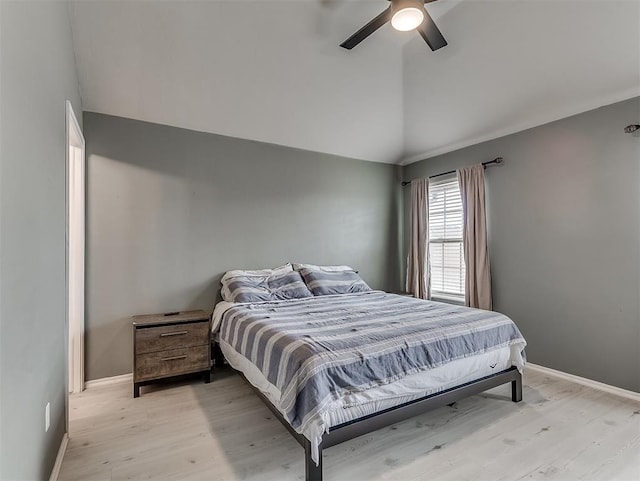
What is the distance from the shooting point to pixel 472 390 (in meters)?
2.37

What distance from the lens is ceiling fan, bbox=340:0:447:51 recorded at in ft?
6.57

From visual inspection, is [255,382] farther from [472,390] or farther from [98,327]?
[98,327]

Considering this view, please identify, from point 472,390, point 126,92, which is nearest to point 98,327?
point 126,92

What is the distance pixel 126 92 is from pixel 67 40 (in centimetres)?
67

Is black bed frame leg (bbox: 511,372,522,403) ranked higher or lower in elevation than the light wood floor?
higher

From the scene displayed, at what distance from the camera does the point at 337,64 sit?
3.28 meters

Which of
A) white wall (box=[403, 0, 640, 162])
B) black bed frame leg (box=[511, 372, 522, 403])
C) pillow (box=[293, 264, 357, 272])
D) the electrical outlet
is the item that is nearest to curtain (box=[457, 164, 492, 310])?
white wall (box=[403, 0, 640, 162])

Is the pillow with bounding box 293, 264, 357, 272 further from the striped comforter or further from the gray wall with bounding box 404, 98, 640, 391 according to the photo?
the gray wall with bounding box 404, 98, 640, 391

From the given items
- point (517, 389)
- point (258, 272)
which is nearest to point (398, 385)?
point (517, 389)

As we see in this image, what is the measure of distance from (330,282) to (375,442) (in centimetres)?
191

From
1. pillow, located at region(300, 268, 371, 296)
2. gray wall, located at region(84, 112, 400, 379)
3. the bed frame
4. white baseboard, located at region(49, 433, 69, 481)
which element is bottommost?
white baseboard, located at region(49, 433, 69, 481)

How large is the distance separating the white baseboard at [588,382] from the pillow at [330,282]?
193cm

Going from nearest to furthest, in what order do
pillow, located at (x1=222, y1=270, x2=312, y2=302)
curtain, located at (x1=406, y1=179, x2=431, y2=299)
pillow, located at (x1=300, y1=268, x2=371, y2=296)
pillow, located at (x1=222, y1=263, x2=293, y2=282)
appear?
pillow, located at (x1=222, y1=270, x2=312, y2=302) → pillow, located at (x1=222, y1=263, x2=293, y2=282) → pillow, located at (x1=300, y1=268, x2=371, y2=296) → curtain, located at (x1=406, y1=179, x2=431, y2=299)

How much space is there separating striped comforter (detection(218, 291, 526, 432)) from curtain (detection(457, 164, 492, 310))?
115 cm
